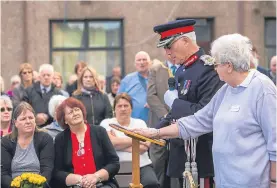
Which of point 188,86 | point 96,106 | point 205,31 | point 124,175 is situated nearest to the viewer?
point 188,86

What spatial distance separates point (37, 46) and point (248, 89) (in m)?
11.1

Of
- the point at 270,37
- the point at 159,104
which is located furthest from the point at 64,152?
the point at 270,37

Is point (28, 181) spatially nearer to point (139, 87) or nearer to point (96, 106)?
point (96, 106)

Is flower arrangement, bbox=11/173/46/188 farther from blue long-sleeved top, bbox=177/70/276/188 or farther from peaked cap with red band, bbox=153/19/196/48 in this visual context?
blue long-sleeved top, bbox=177/70/276/188

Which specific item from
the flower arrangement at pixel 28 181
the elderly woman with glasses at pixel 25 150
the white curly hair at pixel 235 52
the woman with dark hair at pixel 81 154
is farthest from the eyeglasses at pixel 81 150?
the white curly hair at pixel 235 52

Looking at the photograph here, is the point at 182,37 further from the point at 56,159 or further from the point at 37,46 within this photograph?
the point at 37,46

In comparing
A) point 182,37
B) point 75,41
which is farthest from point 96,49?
point 182,37

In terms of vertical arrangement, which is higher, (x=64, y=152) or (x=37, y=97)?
(x=37, y=97)

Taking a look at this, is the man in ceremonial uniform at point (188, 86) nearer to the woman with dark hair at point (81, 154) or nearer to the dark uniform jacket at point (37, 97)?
the woman with dark hair at point (81, 154)

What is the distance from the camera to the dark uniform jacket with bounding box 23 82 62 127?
8.84 metres

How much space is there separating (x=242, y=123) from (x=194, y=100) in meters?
0.84

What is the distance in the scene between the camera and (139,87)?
8906 millimetres

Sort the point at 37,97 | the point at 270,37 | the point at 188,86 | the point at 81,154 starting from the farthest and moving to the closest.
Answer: the point at 270,37 < the point at 37,97 < the point at 81,154 < the point at 188,86

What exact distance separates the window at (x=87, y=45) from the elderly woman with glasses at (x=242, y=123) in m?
10.9
